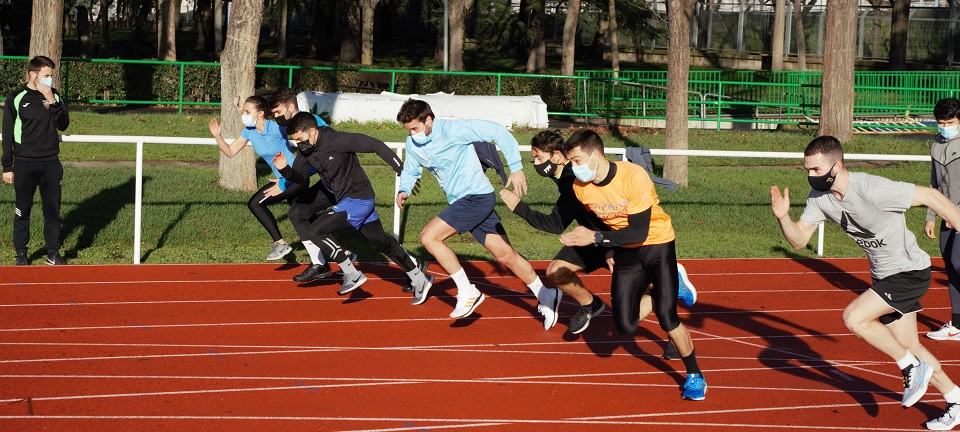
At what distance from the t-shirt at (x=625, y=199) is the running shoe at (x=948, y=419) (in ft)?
6.40

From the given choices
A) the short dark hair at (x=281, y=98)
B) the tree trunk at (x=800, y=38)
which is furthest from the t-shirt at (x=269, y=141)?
the tree trunk at (x=800, y=38)

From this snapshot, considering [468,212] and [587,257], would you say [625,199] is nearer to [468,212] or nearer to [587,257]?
[587,257]

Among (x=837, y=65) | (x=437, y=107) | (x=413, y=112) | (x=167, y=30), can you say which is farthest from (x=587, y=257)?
(x=167, y=30)

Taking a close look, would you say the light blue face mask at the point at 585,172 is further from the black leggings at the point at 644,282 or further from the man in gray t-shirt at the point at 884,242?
the man in gray t-shirt at the point at 884,242

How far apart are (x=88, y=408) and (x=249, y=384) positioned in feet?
3.44

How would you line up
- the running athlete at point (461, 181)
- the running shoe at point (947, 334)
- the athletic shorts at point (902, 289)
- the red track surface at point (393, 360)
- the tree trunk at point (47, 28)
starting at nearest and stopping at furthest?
the athletic shorts at point (902, 289)
the red track surface at point (393, 360)
the running athlete at point (461, 181)
the running shoe at point (947, 334)
the tree trunk at point (47, 28)

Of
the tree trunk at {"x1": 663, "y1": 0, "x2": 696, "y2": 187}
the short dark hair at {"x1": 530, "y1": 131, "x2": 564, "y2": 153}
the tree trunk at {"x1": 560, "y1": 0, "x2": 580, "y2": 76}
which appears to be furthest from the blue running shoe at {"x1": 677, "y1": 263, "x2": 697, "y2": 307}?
the tree trunk at {"x1": 560, "y1": 0, "x2": 580, "y2": 76}

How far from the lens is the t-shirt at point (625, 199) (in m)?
7.18

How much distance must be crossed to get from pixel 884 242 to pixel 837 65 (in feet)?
54.0

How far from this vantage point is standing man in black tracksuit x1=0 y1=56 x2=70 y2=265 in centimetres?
1077

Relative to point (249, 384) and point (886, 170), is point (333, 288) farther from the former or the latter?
point (886, 170)

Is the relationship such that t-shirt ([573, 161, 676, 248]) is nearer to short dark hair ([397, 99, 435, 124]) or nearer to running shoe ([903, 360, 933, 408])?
running shoe ([903, 360, 933, 408])

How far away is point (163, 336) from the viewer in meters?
8.83

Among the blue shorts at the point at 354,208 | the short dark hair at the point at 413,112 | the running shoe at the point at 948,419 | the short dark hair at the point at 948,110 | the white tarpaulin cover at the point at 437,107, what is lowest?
the running shoe at the point at 948,419
